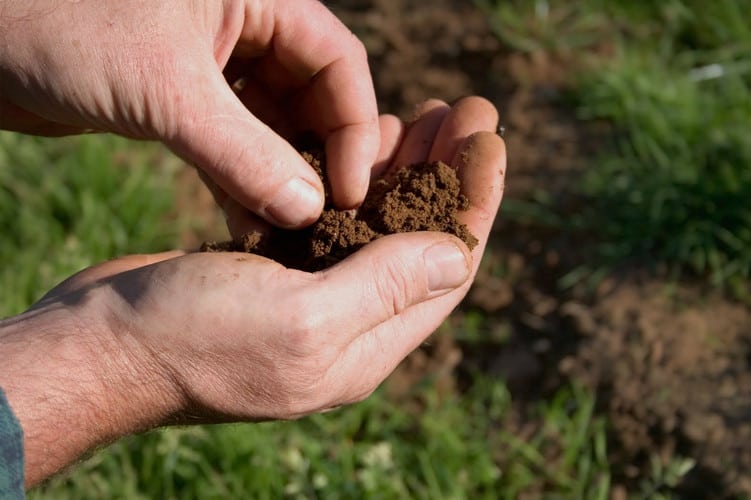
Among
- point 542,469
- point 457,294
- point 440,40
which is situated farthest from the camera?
point 440,40

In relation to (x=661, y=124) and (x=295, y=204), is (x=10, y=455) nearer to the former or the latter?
(x=295, y=204)

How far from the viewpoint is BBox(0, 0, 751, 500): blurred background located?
2.83 meters

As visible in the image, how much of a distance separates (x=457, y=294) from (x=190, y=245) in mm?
1924

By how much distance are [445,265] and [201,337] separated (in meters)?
0.60

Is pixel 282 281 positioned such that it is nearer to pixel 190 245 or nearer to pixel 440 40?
pixel 190 245

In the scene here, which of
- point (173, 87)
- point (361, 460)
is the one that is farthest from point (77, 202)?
point (173, 87)

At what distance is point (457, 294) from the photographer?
7.60ft

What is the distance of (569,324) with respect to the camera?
3.25 metres

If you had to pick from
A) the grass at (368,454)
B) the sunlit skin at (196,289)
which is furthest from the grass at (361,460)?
the sunlit skin at (196,289)

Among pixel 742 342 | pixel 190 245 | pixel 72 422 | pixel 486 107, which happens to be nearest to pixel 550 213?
pixel 742 342

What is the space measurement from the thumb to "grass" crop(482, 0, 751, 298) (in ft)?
5.28

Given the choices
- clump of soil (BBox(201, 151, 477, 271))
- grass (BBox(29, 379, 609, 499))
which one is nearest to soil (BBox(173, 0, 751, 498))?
grass (BBox(29, 379, 609, 499))

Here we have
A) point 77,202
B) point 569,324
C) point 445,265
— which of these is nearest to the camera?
point 445,265

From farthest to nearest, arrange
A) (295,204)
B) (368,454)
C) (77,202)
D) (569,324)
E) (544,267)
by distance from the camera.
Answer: (77,202) → (544,267) → (569,324) → (368,454) → (295,204)
